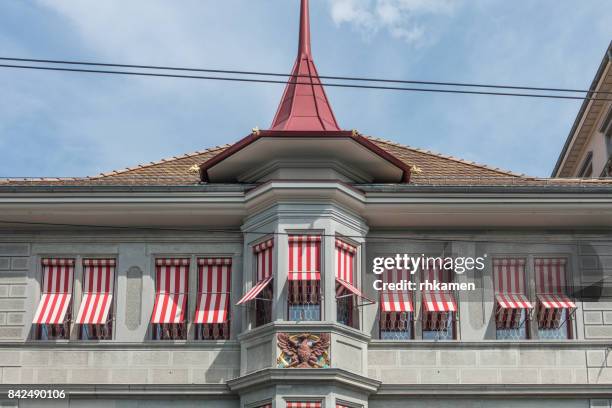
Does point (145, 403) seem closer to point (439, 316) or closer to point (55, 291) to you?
point (55, 291)

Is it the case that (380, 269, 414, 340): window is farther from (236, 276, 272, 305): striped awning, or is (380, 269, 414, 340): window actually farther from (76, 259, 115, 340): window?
(76, 259, 115, 340): window

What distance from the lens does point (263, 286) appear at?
85.3ft

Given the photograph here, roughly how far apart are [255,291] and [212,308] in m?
1.49

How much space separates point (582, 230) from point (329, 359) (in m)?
7.06

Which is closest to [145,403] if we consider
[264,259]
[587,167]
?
[264,259]

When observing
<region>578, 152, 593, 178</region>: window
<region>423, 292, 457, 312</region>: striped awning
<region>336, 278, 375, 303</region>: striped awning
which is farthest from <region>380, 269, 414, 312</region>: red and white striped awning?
<region>578, 152, 593, 178</region>: window

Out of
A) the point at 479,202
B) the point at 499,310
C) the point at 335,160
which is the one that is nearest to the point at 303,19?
the point at 335,160

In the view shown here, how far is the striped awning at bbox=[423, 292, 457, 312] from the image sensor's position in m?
26.9

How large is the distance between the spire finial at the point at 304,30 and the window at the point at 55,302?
803 cm

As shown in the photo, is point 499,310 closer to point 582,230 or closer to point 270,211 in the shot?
point 582,230

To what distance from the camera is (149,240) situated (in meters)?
27.5

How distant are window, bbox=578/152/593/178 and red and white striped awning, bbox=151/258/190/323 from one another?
24.5 meters

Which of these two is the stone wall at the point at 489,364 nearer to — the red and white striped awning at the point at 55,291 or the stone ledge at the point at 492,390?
the stone ledge at the point at 492,390

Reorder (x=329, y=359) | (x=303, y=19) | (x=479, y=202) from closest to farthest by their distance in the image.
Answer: (x=329, y=359)
(x=479, y=202)
(x=303, y=19)
